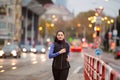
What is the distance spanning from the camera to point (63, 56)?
1230cm

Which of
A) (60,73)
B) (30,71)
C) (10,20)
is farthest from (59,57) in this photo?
(10,20)

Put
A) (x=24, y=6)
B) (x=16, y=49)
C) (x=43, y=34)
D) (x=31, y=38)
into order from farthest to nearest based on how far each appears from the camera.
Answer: (x=43, y=34) → (x=31, y=38) → (x=24, y=6) → (x=16, y=49)

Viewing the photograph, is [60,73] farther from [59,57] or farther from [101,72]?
[101,72]

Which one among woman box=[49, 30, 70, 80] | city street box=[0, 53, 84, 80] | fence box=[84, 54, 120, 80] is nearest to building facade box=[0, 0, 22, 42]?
city street box=[0, 53, 84, 80]

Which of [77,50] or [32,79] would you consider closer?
[32,79]

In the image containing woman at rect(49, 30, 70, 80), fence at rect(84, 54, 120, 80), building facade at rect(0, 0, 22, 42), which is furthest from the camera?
building facade at rect(0, 0, 22, 42)

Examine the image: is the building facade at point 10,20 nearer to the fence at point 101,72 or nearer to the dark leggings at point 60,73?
the fence at point 101,72

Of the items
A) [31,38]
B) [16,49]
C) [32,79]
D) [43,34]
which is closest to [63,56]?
[32,79]

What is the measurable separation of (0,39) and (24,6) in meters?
28.5

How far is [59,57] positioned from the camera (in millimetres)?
12266

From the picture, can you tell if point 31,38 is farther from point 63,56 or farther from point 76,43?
point 63,56

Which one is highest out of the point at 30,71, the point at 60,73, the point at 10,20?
the point at 10,20

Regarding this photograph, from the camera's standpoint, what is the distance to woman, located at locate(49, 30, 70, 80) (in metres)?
12.2

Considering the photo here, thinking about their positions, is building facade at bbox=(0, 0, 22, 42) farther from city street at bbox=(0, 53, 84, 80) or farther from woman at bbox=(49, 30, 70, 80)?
woman at bbox=(49, 30, 70, 80)
